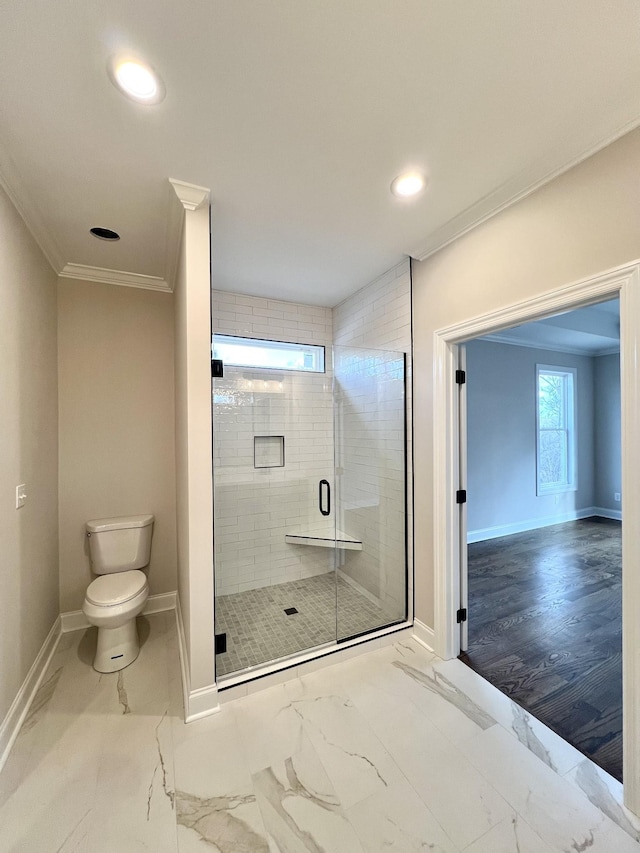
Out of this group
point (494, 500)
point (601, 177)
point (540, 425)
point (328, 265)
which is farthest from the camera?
point (540, 425)

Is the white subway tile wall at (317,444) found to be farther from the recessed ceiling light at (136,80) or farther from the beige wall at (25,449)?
the recessed ceiling light at (136,80)

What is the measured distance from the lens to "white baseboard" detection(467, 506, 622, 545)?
4.69 metres

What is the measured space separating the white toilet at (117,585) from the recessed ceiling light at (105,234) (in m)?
1.95

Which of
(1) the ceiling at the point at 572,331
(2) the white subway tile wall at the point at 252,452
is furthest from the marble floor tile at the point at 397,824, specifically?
(1) the ceiling at the point at 572,331

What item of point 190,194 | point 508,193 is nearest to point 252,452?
point 190,194

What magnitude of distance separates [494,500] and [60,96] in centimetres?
535

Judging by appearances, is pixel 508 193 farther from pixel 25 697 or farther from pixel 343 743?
pixel 25 697

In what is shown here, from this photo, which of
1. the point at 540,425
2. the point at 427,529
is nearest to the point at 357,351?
the point at 427,529

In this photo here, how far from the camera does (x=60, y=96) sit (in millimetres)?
1249

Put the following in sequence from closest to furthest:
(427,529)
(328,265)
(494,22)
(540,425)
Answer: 1. (494,22)
2. (427,529)
3. (328,265)
4. (540,425)

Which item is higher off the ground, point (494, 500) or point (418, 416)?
point (418, 416)

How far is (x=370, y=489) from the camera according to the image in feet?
9.24

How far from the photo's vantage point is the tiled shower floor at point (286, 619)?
88.7 inches

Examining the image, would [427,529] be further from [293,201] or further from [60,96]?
[60,96]
